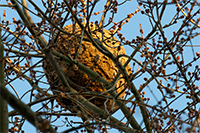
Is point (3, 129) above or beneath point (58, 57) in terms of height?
beneath

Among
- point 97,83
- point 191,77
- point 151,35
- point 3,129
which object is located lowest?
point 3,129

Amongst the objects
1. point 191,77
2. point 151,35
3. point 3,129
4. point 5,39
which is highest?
point 5,39

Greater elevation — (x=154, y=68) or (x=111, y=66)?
(x=111, y=66)

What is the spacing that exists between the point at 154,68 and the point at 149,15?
697 millimetres

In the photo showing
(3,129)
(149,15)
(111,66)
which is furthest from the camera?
(111,66)

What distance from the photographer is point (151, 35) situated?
410 centimetres

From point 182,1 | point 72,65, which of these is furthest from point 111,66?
point 182,1

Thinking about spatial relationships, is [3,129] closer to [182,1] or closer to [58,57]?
[58,57]

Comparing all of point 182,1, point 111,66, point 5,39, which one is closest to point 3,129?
point 5,39

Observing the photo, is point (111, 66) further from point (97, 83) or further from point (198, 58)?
point (198, 58)

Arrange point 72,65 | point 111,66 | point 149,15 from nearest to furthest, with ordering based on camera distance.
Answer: point 149,15 → point 72,65 → point 111,66

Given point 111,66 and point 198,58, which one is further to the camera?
point 111,66

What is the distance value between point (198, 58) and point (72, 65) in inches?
67.4

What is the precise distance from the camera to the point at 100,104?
4520mm
